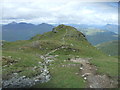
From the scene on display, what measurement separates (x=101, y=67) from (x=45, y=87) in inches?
766

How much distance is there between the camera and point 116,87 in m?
35.2

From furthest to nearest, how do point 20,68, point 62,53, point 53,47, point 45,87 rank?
point 53,47 → point 62,53 → point 20,68 → point 45,87

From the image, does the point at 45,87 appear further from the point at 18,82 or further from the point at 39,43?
the point at 39,43

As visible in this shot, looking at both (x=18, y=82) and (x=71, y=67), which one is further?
(x=71, y=67)

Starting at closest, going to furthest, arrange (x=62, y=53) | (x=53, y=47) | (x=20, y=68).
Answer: (x=20, y=68), (x=62, y=53), (x=53, y=47)

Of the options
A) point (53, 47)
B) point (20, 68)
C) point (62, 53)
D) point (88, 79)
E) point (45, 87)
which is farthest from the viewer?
point (53, 47)

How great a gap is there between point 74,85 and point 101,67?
15780 mm

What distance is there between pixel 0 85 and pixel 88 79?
1788 centimetres

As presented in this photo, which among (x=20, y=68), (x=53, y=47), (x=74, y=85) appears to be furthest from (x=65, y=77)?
(x=53, y=47)

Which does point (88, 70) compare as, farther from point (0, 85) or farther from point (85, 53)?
point (85, 53)

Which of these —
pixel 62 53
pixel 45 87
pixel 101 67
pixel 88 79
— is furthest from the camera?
pixel 62 53

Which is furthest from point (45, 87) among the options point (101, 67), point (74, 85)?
point (101, 67)

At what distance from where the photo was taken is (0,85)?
3422 centimetres

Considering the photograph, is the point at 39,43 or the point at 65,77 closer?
the point at 65,77
